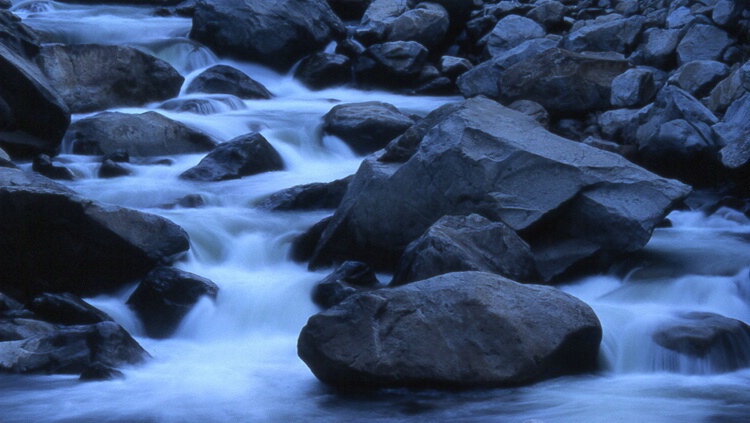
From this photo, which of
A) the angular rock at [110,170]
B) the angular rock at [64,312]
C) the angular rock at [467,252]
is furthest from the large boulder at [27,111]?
the angular rock at [467,252]

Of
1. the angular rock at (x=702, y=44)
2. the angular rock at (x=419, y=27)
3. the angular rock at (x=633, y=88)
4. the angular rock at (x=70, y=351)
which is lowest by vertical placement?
the angular rock at (x=70, y=351)

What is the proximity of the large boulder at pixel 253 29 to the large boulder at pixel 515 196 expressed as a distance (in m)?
8.34

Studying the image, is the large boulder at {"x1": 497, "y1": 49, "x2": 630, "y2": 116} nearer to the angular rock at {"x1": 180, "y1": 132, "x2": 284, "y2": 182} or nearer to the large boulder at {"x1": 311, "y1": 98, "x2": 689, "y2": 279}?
the angular rock at {"x1": 180, "y1": 132, "x2": 284, "y2": 182}

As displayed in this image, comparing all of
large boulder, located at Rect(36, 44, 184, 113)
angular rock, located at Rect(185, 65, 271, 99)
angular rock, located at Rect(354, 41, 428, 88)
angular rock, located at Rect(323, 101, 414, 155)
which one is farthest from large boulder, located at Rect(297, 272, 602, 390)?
angular rock, located at Rect(354, 41, 428, 88)

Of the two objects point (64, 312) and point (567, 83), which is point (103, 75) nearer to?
point (567, 83)

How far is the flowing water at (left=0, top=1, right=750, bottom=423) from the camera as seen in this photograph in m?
4.83

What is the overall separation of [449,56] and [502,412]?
11962 millimetres

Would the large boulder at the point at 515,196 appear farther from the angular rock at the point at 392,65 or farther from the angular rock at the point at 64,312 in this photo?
the angular rock at the point at 392,65

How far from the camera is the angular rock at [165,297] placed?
6.46 metres

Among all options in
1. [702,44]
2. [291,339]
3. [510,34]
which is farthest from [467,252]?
[510,34]

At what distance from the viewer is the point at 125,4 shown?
18.5m

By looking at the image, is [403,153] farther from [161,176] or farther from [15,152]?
[15,152]

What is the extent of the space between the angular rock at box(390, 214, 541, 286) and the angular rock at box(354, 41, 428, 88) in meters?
8.93

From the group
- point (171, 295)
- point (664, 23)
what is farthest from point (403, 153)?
point (664, 23)
